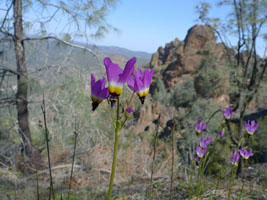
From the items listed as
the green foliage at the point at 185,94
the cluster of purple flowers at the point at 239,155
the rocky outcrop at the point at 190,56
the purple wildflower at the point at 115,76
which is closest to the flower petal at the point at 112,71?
the purple wildflower at the point at 115,76

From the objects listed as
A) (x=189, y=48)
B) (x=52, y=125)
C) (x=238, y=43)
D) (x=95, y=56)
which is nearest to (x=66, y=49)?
(x=95, y=56)

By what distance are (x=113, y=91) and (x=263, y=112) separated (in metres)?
15.9

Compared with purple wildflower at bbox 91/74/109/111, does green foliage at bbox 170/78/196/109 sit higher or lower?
lower

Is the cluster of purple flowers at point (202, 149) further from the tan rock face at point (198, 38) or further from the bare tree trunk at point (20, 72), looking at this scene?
the tan rock face at point (198, 38)

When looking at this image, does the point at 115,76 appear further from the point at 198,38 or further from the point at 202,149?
the point at 198,38

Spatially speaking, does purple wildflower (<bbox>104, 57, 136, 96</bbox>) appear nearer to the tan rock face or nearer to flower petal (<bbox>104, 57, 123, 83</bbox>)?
flower petal (<bbox>104, 57, 123, 83</bbox>)

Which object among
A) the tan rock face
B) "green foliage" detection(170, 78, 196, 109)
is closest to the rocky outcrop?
the tan rock face

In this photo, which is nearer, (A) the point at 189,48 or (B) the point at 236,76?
(B) the point at 236,76

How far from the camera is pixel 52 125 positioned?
17.3 feet

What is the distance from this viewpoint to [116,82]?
2.45 feet

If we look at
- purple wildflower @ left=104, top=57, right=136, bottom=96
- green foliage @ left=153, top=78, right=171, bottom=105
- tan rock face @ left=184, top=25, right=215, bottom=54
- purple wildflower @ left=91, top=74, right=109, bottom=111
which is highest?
tan rock face @ left=184, top=25, right=215, bottom=54

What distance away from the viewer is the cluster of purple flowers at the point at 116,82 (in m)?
0.74

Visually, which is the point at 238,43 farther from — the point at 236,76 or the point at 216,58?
the point at 216,58

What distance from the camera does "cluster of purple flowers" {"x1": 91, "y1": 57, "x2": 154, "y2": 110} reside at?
2.42 ft
